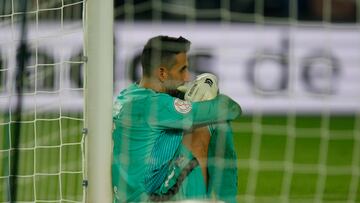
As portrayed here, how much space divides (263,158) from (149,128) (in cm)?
474

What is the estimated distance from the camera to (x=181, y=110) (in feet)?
11.7

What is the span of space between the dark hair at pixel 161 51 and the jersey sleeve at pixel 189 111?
17 centimetres

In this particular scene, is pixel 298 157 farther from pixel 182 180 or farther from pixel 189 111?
pixel 189 111

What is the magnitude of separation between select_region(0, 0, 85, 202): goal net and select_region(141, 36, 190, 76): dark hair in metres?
0.28

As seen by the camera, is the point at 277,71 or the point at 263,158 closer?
the point at 263,158

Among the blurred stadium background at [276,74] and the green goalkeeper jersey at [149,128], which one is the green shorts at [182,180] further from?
the blurred stadium background at [276,74]

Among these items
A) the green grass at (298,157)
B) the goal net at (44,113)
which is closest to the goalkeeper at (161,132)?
the goal net at (44,113)

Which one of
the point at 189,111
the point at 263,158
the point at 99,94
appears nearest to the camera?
the point at 99,94

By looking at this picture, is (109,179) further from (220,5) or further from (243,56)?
(220,5)

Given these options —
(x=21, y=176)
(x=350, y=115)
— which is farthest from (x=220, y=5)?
(x=21, y=176)

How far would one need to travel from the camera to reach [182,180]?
3.73 metres

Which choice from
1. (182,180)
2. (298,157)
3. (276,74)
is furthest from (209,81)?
(276,74)

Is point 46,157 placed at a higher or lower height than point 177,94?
lower

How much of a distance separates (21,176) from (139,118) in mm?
664
